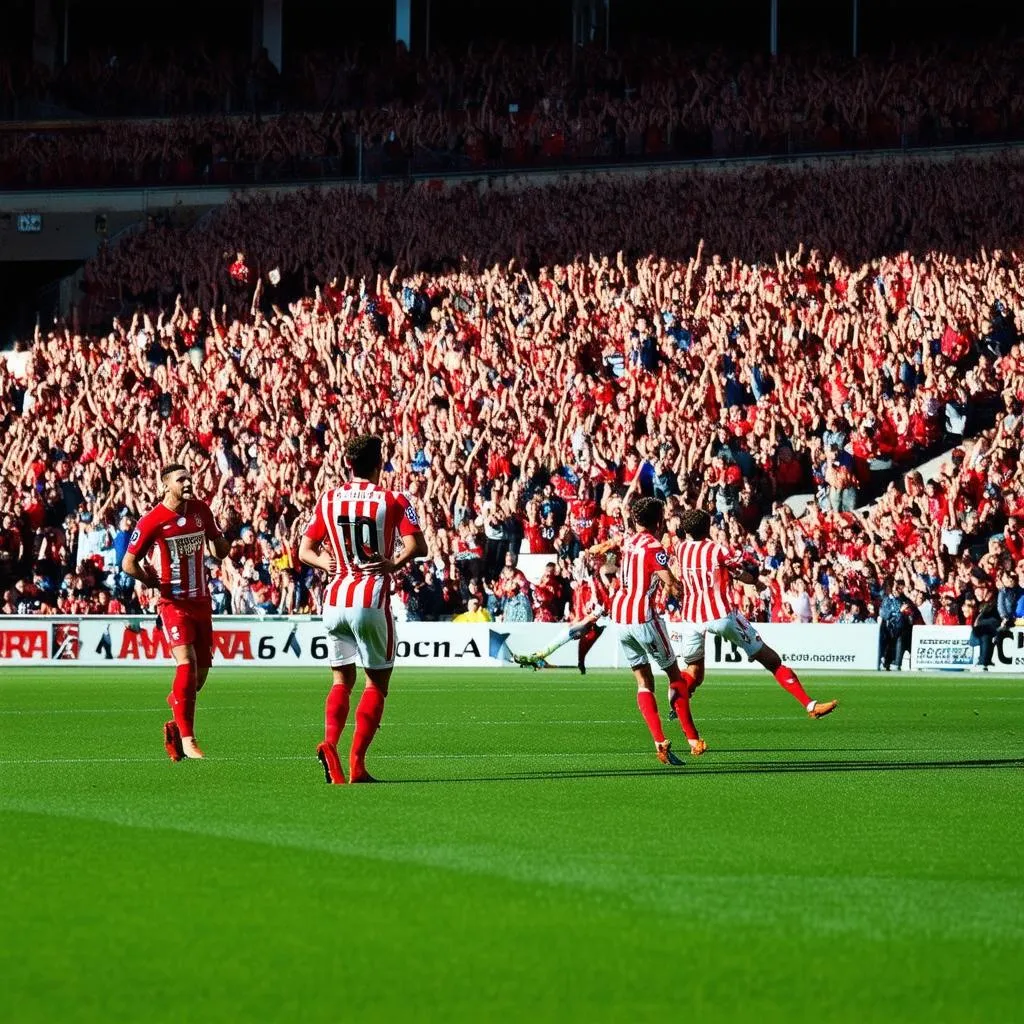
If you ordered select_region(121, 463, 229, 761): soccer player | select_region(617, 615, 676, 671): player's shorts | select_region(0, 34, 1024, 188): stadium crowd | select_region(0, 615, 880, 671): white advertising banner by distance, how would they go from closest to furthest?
1. select_region(121, 463, 229, 761): soccer player
2. select_region(617, 615, 676, 671): player's shorts
3. select_region(0, 615, 880, 671): white advertising banner
4. select_region(0, 34, 1024, 188): stadium crowd

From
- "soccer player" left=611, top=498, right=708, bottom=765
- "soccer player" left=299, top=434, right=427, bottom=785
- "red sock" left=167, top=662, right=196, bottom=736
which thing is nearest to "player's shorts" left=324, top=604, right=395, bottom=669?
"soccer player" left=299, top=434, right=427, bottom=785

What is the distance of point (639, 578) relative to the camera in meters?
14.1

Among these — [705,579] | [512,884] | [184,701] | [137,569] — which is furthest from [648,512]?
[512,884]

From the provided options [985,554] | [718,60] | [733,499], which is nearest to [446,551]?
[733,499]

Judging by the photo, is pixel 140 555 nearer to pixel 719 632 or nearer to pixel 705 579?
pixel 705 579

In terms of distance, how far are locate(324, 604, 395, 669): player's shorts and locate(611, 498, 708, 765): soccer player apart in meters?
3.13

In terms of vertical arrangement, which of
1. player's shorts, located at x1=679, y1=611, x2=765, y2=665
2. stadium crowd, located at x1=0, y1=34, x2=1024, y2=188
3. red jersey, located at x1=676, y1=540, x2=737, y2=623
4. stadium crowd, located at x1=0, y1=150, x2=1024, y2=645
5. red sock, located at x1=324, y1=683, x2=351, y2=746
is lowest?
red sock, located at x1=324, y1=683, x2=351, y2=746

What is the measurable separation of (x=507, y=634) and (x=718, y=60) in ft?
61.9

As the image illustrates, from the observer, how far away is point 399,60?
4809 cm

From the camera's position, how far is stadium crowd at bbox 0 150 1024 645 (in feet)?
101

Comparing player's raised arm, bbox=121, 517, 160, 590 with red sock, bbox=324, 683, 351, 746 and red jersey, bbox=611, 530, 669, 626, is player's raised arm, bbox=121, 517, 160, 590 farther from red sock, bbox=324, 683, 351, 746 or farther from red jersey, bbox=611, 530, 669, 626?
red jersey, bbox=611, 530, 669, 626

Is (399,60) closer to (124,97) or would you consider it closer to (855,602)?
(124,97)

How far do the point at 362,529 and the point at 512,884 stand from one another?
436cm

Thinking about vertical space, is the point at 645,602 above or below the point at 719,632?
above
